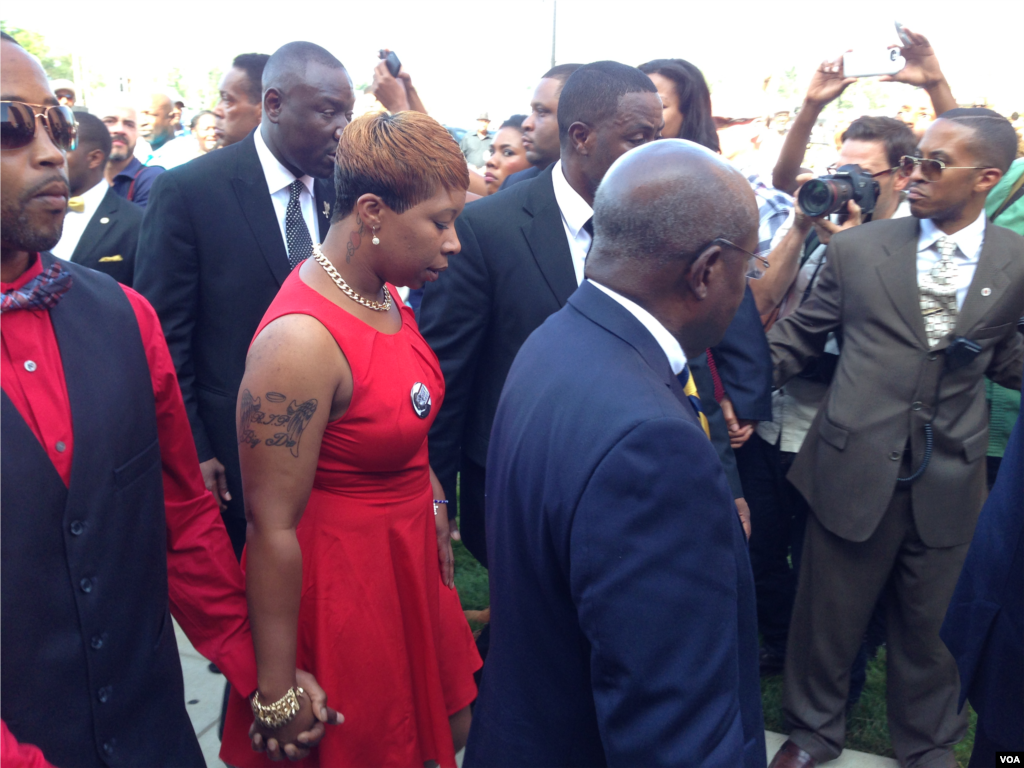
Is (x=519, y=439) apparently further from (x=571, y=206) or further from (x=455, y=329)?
(x=571, y=206)

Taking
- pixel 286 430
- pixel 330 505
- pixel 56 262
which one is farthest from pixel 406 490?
pixel 56 262

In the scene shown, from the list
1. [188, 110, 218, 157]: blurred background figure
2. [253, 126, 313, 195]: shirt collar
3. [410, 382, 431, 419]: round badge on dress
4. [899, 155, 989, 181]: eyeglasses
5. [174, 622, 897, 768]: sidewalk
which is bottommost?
[174, 622, 897, 768]: sidewalk

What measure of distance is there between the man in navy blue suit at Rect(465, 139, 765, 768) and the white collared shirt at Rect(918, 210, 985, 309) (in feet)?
5.56

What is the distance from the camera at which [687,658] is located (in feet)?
3.89

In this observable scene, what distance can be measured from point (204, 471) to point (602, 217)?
1895 mm

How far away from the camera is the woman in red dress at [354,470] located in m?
1.79

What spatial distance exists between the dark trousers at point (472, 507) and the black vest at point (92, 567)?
1.43m

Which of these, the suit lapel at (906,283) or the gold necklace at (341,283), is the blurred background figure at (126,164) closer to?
the gold necklace at (341,283)

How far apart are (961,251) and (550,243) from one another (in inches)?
54.4

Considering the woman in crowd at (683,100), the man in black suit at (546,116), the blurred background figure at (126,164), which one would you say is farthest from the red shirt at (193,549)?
the blurred background figure at (126,164)

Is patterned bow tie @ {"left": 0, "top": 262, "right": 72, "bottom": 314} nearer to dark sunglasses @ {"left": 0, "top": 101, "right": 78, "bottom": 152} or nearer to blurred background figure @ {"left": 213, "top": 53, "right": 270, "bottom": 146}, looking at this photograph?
dark sunglasses @ {"left": 0, "top": 101, "right": 78, "bottom": 152}

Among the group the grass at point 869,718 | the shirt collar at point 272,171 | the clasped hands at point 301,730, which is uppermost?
the shirt collar at point 272,171

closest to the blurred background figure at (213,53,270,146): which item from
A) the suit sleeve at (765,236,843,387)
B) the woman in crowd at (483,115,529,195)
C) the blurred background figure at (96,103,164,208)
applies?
the blurred background figure at (96,103,164,208)

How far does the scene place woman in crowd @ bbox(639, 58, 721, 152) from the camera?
3.60 m
